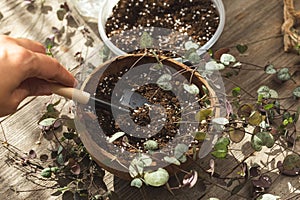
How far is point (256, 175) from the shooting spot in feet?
4.12

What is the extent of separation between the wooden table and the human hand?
27 centimetres

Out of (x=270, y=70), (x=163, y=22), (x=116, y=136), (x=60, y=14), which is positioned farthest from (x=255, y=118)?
(x=60, y=14)

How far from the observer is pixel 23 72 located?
1058 millimetres

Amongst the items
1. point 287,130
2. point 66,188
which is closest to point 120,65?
point 66,188

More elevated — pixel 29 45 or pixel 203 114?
pixel 29 45

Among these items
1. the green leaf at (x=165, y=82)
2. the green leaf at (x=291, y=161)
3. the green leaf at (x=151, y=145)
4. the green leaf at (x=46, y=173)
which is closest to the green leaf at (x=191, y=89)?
the green leaf at (x=165, y=82)

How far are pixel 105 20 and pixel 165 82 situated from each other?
0.37m

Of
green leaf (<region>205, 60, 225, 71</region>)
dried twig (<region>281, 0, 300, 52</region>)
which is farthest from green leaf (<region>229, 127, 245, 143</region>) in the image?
dried twig (<region>281, 0, 300, 52</region>)

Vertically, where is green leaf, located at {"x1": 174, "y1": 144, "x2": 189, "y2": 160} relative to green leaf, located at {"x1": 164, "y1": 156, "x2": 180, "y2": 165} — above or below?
below

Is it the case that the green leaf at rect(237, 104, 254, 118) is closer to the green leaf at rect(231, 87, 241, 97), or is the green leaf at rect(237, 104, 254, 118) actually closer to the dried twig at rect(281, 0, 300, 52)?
the green leaf at rect(231, 87, 241, 97)

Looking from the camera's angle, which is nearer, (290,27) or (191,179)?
(191,179)

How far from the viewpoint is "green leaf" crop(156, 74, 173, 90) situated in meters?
1.23

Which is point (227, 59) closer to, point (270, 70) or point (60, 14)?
point (270, 70)

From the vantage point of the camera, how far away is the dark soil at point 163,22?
1.47 metres
